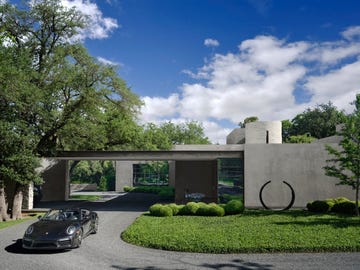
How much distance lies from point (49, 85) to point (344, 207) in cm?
1942

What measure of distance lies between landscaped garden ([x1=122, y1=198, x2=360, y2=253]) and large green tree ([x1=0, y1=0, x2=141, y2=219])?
8046 millimetres

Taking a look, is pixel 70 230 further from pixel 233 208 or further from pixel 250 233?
pixel 233 208

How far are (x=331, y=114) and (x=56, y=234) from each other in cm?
6958

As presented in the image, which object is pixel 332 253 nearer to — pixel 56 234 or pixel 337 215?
pixel 337 215

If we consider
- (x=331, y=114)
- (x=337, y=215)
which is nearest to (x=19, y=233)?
(x=337, y=215)

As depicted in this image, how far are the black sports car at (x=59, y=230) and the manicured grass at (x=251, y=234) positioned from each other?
6.41 feet

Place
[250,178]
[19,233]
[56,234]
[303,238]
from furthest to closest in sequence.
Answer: [250,178], [19,233], [303,238], [56,234]

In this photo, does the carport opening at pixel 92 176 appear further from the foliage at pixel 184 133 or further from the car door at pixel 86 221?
the car door at pixel 86 221

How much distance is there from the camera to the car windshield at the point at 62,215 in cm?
1398

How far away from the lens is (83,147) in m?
25.6

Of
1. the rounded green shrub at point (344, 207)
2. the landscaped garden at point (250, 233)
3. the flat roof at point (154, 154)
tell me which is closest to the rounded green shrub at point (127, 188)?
the flat roof at point (154, 154)

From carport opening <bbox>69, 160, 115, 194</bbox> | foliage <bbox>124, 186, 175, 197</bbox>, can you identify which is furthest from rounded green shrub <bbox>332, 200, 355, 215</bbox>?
carport opening <bbox>69, 160, 115, 194</bbox>

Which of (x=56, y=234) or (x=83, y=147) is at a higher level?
(x=83, y=147)

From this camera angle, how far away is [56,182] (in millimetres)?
34594
